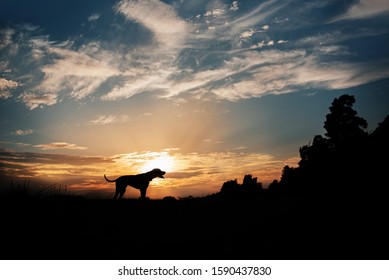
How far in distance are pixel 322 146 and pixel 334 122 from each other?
10.8ft

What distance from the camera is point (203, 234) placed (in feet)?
17.4

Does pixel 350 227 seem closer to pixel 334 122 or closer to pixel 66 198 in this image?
pixel 66 198

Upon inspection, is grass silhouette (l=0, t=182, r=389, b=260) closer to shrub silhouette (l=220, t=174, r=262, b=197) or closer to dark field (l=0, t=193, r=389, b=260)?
dark field (l=0, t=193, r=389, b=260)

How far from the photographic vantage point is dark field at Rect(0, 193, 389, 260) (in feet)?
14.0

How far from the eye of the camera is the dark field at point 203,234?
14.0 ft

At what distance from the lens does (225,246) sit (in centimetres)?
456

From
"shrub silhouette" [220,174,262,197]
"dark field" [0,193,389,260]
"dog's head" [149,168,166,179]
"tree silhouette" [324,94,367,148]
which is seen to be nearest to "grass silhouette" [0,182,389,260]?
"dark field" [0,193,389,260]

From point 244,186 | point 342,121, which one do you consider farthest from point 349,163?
point 342,121

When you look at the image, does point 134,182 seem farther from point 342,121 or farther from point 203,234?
point 342,121

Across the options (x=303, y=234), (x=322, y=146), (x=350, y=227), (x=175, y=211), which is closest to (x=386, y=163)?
(x=350, y=227)

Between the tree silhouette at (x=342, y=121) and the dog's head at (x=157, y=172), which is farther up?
the tree silhouette at (x=342, y=121)

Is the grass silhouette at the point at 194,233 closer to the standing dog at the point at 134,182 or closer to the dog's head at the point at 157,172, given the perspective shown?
the standing dog at the point at 134,182

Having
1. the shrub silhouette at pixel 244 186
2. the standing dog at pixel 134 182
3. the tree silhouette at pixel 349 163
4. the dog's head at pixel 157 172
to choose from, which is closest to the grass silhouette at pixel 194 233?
the tree silhouette at pixel 349 163
